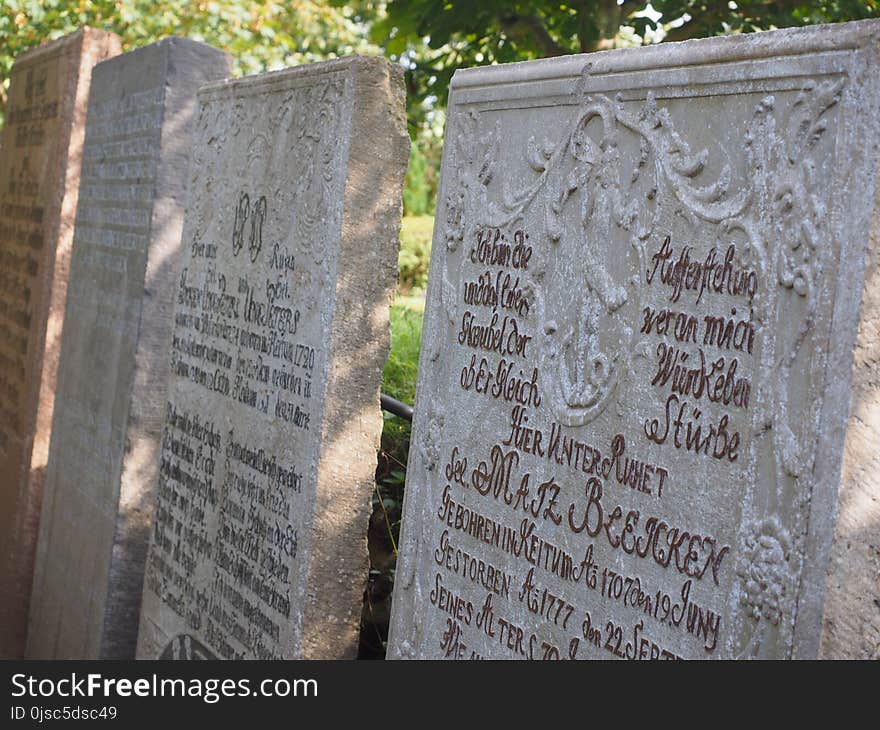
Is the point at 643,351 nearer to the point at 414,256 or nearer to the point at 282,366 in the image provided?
the point at 282,366

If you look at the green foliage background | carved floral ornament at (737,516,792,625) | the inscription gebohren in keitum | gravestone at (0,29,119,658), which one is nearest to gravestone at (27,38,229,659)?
gravestone at (0,29,119,658)

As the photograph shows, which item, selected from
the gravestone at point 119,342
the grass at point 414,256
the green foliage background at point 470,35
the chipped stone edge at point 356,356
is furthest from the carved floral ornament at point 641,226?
the grass at point 414,256

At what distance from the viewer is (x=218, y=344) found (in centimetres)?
403

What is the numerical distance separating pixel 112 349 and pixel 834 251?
3572 millimetres

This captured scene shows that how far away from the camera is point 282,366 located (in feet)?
11.6

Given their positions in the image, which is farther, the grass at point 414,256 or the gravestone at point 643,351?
the grass at point 414,256

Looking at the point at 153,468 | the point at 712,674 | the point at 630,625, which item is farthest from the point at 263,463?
the point at 712,674

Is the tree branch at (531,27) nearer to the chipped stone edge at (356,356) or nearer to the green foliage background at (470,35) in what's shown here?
the green foliage background at (470,35)

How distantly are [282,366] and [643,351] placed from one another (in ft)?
4.77

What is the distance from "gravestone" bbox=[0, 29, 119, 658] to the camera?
18.7 feet

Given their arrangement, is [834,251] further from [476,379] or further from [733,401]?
[476,379]

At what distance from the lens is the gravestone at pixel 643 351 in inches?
78.8

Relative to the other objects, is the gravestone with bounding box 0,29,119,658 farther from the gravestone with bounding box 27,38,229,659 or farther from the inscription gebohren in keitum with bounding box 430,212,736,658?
the inscription gebohren in keitum with bounding box 430,212,736,658

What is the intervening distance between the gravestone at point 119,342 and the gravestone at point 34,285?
284mm
